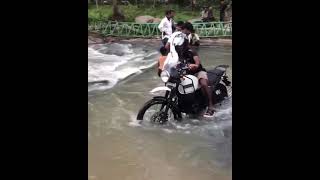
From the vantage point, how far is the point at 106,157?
2479 millimetres

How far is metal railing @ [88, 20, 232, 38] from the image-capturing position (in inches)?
102

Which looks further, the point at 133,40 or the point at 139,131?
the point at 133,40

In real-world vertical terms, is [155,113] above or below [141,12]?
below

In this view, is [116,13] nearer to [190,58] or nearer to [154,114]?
[190,58]

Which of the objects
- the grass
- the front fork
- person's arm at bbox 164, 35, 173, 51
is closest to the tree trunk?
the grass

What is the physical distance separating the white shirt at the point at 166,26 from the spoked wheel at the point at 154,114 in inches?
16.9

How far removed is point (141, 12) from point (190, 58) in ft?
1.35

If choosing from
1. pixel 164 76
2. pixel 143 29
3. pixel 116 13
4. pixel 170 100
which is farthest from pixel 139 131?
pixel 116 13

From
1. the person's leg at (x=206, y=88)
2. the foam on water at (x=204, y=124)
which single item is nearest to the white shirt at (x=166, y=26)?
the person's leg at (x=206, y=88)

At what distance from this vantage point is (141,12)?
2.59 m
